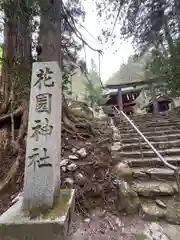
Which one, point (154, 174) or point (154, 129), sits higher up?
point (154, 129)

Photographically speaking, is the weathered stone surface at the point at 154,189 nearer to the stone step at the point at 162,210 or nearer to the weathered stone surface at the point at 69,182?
the stone step at the point at 162,210

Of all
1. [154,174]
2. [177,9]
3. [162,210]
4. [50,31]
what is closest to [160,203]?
[162,210]

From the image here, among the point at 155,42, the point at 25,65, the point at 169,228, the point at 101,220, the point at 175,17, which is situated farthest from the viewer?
the point at 155,42

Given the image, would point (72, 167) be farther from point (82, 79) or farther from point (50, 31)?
point (82, 79)

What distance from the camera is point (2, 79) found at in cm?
420

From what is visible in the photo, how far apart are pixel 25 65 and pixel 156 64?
474 cm

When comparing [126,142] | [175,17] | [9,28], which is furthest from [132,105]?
[9,28]

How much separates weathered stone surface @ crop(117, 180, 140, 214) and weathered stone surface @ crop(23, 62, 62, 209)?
91cm

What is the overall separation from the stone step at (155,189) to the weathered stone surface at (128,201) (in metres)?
0.16

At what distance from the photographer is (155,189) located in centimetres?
243

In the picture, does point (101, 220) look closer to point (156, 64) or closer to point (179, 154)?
point (179, 154)

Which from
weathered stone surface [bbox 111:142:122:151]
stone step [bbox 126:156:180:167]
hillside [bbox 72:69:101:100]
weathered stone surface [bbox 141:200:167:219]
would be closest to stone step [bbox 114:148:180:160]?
weathered stone surface [bbox 111:142:122:151]

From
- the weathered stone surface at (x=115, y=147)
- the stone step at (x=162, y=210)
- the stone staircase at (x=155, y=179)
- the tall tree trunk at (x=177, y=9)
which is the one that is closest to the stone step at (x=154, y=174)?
the stone staircase at (x=155, y=179)

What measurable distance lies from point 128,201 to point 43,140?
1359 mm
